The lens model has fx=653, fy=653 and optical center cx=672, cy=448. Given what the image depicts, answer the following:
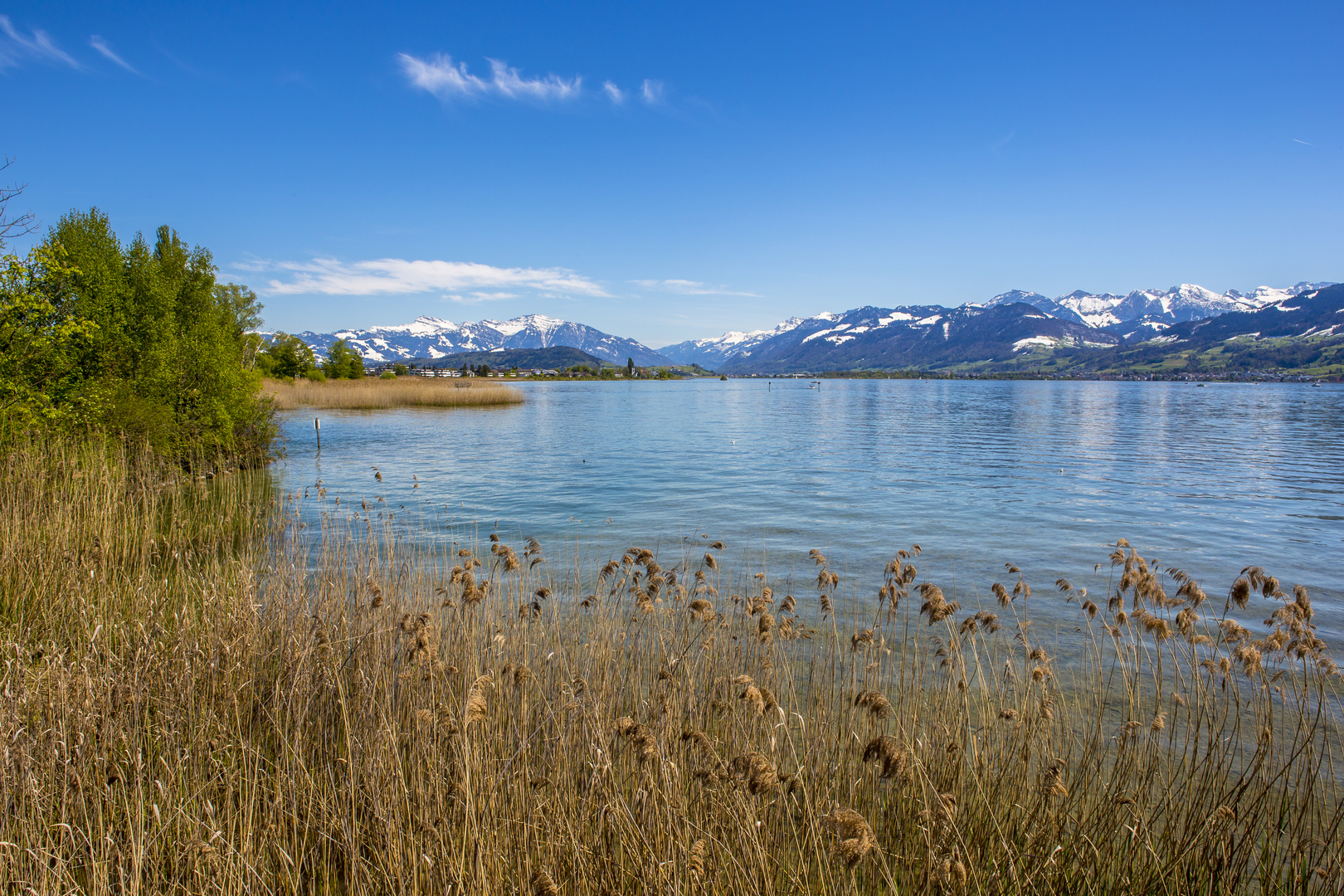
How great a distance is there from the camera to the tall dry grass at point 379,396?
6338cm

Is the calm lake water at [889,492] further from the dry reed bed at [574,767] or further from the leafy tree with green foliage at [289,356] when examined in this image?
the leafy tree with green foliage at [289,356]

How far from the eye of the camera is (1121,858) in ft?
11.9

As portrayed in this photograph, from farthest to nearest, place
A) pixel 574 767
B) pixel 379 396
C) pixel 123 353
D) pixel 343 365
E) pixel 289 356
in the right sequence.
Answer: pixel 343 365
pixel 289 356
pixel 379 396
pixel 123 353
pixel 574 767

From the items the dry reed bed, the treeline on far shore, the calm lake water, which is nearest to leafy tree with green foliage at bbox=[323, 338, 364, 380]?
the calm lake water

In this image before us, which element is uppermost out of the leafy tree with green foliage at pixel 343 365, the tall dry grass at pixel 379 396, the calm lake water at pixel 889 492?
the leafy tree with green foliage at pixel 343 365

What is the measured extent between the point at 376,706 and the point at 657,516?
13.4 m

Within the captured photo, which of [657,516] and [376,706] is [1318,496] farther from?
[376,706]

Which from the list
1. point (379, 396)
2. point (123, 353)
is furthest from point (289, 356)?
point (123, 353)

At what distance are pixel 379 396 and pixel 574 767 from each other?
68.6 m

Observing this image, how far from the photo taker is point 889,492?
22000mm

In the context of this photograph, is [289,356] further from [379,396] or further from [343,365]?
[379,396]

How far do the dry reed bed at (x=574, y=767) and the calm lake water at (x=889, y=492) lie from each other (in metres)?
5.45

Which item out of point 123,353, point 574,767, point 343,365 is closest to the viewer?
point 574,767

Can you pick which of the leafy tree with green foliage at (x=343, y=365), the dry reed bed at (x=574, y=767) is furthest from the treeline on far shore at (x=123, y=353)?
the leafy tree with green foliage at (x=343, y=365)
